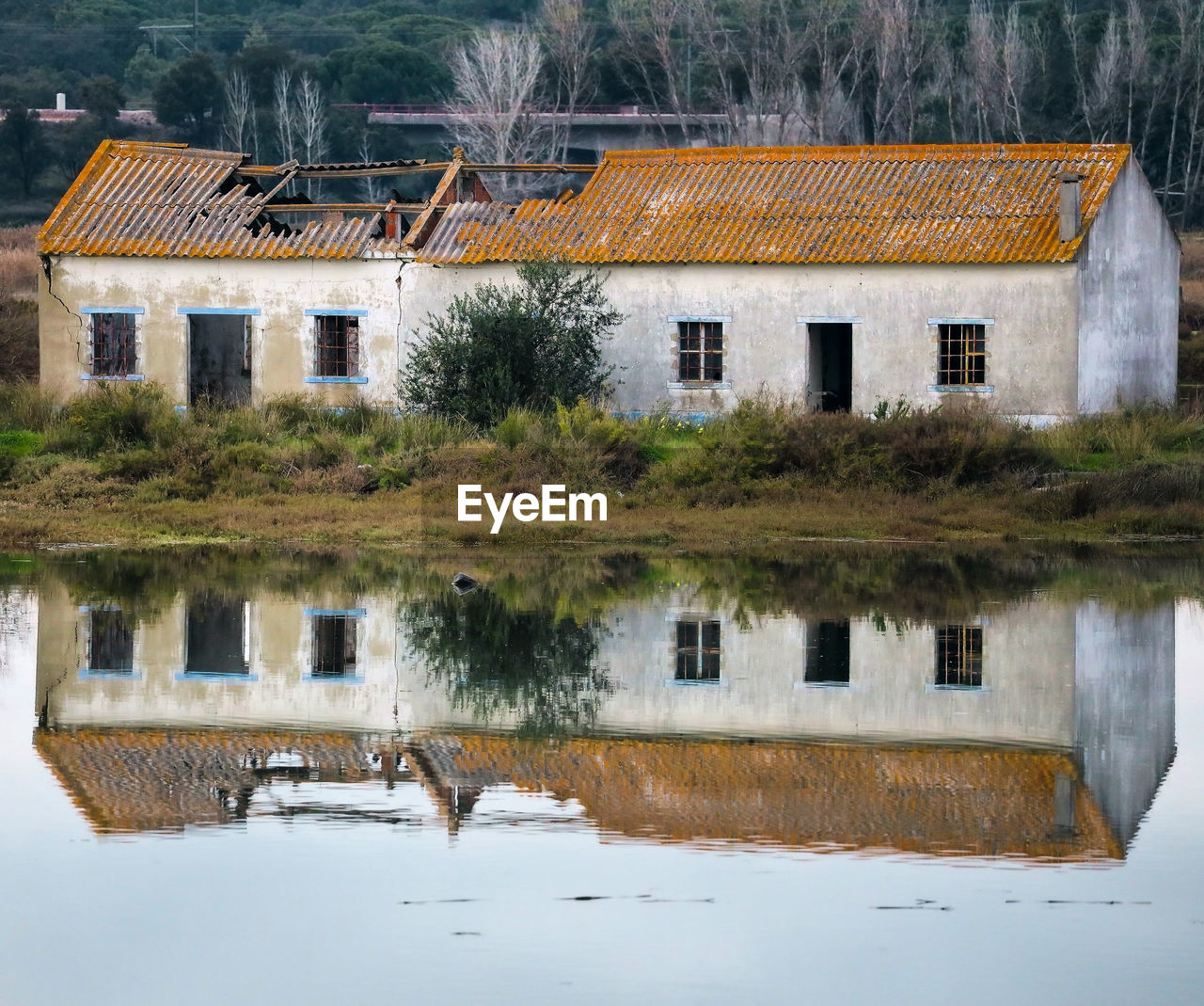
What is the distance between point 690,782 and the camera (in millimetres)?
10961

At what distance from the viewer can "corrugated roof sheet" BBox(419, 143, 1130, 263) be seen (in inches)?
1107

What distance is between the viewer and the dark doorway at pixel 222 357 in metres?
31.6

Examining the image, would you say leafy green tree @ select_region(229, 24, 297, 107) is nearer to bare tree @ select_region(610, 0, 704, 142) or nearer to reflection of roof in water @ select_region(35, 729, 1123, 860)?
bare tree @ select_region(610, 0, 704, 142)

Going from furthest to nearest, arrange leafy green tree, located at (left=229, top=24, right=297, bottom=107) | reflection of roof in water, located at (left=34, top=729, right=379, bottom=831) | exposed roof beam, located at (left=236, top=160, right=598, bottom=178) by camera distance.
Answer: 1. leafy green tree, located at (left=229, top=24, right=297, bottom=107)
2. exposed roof beam, located at (left=236, top=160, right=598, bottom=178)
3. reflection of roof in water, located at (left=34, top=729, right=379, bottom=831)

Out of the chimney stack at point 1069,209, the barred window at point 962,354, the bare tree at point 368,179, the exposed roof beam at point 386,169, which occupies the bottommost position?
the barred window at point 962,354

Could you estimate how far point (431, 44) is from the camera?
265ft

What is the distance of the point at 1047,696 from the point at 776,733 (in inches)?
84.2

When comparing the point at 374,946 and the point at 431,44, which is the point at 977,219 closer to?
the point at 374,946

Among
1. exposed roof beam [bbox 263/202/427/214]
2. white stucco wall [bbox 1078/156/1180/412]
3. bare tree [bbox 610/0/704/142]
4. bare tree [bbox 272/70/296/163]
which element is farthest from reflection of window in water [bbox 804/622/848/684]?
bare tree [bbox 272/70/296/163]

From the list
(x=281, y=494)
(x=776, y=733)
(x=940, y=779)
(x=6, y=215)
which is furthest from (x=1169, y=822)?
(x=6, y=215)

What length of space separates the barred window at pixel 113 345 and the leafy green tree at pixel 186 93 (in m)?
42.0

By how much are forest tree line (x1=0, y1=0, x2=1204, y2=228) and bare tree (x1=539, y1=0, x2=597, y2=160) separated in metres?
0.09

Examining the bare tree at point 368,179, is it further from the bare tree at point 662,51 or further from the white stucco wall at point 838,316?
the white stucco wall at point 838,316

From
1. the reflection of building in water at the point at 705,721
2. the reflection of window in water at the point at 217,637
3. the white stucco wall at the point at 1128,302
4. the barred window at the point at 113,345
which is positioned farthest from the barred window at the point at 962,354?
the reflection of window in water at the point at 217,637
